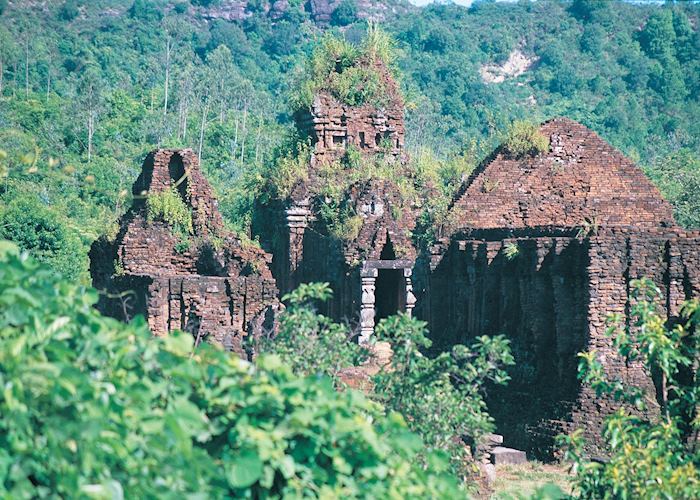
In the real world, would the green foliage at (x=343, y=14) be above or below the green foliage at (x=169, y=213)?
above

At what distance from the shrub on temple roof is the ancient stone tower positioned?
0.14 m

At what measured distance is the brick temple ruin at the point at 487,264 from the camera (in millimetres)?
22375

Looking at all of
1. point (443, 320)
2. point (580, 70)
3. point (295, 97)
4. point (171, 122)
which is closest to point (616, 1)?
point (580, 70)

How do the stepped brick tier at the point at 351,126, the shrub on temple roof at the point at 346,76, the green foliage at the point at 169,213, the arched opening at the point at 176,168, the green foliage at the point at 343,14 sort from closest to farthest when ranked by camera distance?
the green foliage at the point at 169,213
the arched opening at the point at 176,168
the stepped brick tier at the point at 351,126
the shrub on temple roof at the point at 346,76
the green foliage at the point at 343,14

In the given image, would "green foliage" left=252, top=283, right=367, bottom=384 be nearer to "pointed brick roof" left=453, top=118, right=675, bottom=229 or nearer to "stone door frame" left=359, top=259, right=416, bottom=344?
"pointed brick roof" left=453, top=118, right=675, bottom=229

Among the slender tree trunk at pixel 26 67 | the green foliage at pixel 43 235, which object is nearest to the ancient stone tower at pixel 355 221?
the green foliage at pixel 43 235

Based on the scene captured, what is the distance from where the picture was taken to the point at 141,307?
910 inches

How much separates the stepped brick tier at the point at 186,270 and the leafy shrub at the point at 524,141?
5925 millimetres

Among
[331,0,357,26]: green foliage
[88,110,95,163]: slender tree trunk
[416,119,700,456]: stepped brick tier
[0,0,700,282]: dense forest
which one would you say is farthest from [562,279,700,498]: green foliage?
[331,0,357,26]: green foliage

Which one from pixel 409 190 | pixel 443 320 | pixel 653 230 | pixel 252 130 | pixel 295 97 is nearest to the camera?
pixel 653 230

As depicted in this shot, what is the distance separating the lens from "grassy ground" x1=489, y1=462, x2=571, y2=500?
19.8 meters

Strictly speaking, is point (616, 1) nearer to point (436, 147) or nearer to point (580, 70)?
point (580, 70)

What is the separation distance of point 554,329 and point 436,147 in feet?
201

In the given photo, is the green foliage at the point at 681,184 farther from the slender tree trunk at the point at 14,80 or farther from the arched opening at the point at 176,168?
the slender tree trunk at the point at 14,80
